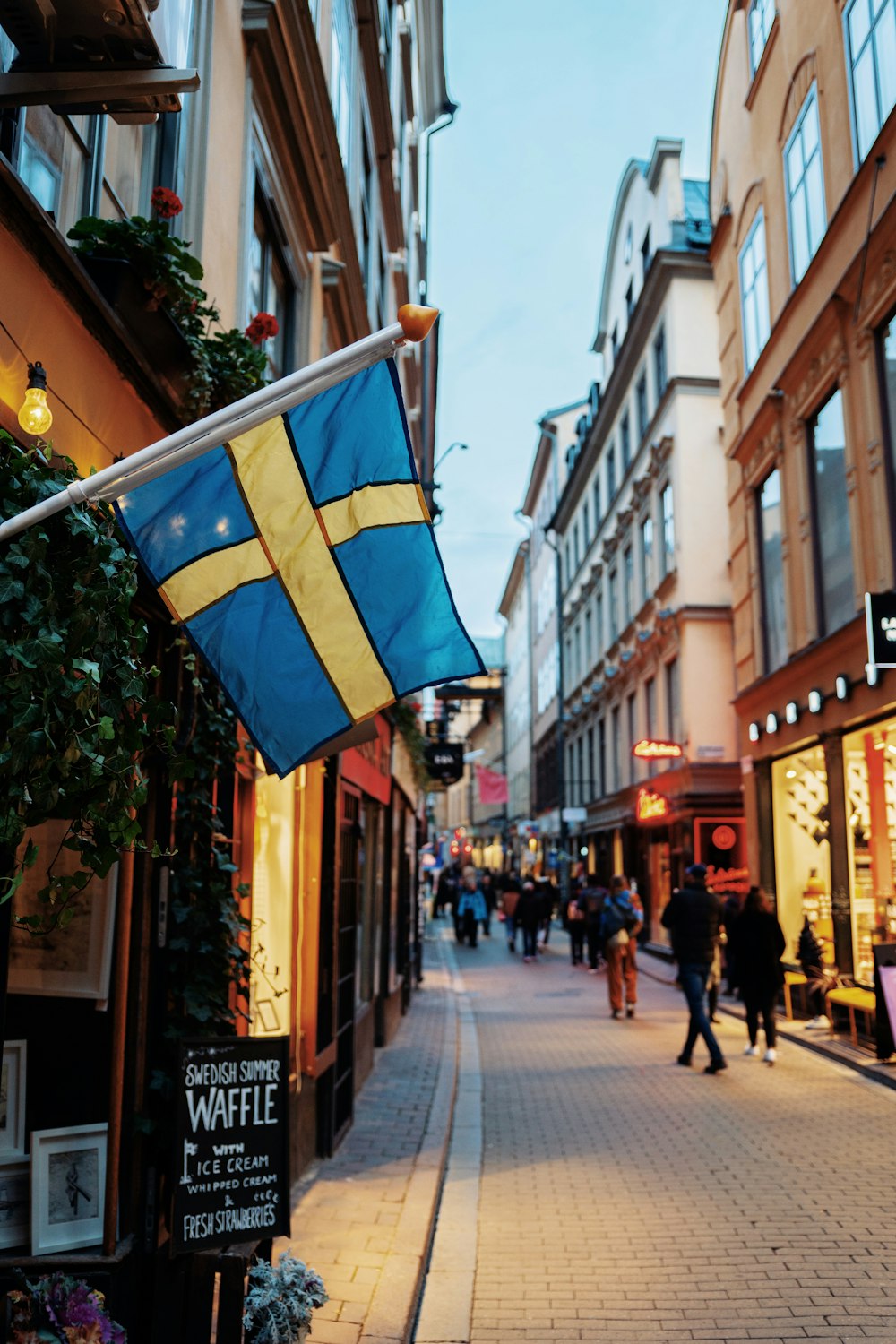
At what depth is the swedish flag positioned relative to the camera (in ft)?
12.6

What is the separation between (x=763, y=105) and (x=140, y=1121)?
1723 centimetres

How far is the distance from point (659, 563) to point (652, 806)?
19.8 ft

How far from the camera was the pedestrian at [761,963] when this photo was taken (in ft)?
37.6

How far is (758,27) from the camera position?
57.9 ft

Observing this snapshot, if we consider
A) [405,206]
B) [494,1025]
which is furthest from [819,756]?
[405,206]

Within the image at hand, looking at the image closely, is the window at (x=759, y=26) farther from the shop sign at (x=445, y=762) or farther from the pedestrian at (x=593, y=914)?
the shop sign at (x=445, y=762)

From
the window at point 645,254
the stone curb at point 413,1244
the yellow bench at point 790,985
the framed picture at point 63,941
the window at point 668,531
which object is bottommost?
the stone curb at point 413,1244

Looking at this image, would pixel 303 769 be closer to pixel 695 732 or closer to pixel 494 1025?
pixel 494 1025

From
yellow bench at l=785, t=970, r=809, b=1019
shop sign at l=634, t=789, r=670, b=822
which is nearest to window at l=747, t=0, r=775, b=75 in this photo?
yellow bench at l=785, t=970, r=809, b=1019

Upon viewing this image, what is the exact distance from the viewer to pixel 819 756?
14867 millimetres

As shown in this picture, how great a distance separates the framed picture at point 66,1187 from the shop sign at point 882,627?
9.24 m

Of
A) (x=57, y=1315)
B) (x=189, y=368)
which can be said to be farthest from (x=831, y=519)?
(x=57, y=1315)

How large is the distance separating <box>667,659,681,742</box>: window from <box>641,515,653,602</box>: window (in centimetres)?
273

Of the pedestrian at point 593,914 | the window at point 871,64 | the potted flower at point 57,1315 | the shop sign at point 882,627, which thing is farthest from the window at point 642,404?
the potted flower at point 57,1315
